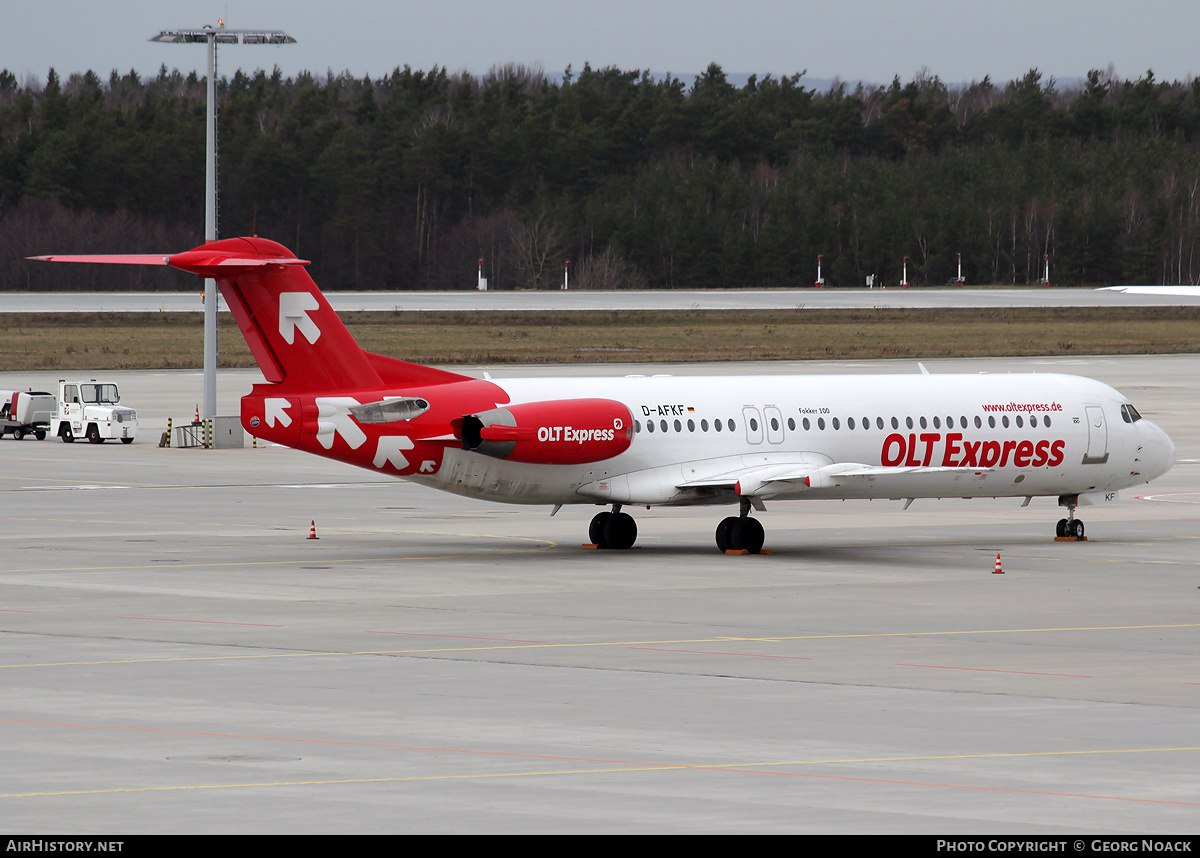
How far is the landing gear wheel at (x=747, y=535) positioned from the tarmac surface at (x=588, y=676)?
1.73ft

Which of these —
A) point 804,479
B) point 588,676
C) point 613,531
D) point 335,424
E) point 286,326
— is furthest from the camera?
point 613,531

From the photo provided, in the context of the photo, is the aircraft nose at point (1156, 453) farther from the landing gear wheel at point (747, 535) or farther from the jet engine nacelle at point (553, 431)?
the jet engine nacelle at point (553, 431)

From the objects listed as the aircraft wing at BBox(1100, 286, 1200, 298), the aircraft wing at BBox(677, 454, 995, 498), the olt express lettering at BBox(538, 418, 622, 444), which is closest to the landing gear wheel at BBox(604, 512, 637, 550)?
the aircraft wing at BBox(677, 454, 995, 498)

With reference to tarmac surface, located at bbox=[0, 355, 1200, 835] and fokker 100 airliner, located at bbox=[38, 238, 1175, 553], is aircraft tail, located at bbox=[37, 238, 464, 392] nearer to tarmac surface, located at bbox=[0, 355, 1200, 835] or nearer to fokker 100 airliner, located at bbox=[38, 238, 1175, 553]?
fokker 100 airliner, located at bbox=[38, 238, 1175, 553]

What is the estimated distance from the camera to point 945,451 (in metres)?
33.7

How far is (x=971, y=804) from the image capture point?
13.1 meters

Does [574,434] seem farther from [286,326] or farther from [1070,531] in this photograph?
[1070,531]

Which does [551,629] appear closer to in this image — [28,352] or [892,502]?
[892,502]

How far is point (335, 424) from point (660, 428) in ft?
19.8

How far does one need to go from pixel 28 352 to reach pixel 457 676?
85.1m

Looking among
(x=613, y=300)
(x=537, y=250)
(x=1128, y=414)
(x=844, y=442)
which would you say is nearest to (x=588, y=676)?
(x=844, y=442)

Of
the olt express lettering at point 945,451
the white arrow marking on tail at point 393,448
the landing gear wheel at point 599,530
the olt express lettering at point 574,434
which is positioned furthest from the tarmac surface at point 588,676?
the olt express lettering at point 574,434

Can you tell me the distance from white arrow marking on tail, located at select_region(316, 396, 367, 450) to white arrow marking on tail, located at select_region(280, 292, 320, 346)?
1.23 metres

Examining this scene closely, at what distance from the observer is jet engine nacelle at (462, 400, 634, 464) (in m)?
30.2
